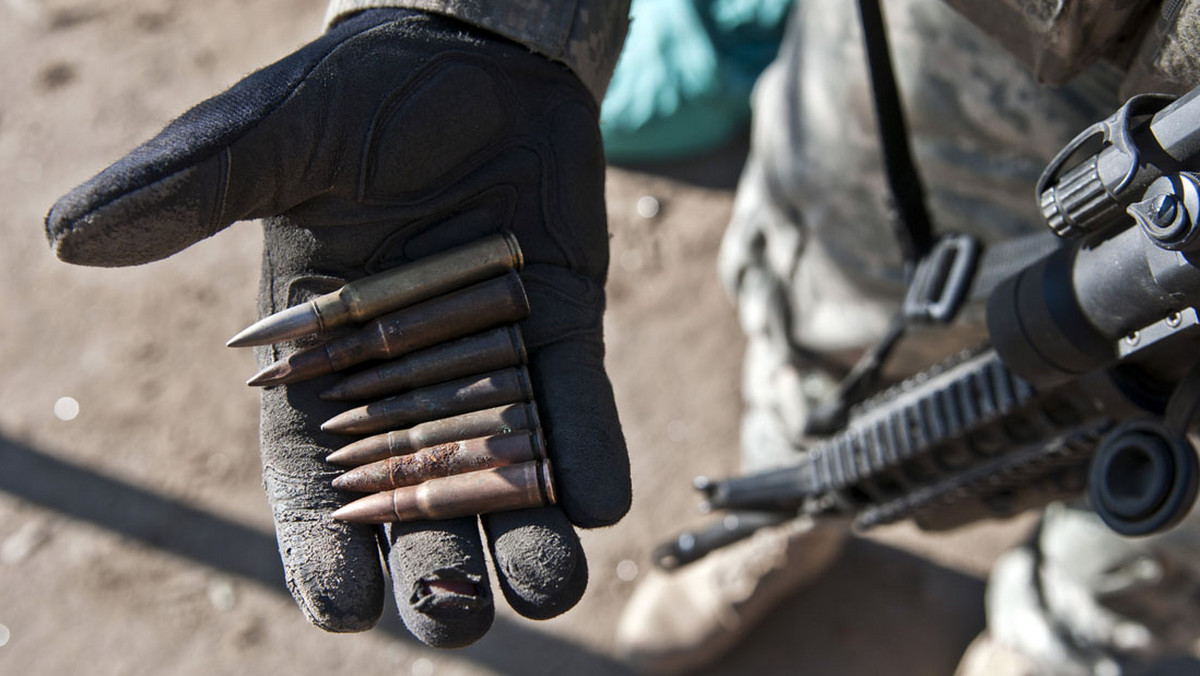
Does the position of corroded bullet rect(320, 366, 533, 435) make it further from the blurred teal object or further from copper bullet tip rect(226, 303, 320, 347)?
the blurred teal object

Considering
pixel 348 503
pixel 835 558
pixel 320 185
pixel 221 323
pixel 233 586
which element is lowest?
pixel 835 558

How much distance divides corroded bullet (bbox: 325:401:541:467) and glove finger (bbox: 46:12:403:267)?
41 centimetres

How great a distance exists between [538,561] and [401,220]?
0.65 meters

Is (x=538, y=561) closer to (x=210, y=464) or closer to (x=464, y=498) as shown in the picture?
(x=464, y=498)

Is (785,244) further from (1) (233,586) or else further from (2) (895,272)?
(1) (233,586)

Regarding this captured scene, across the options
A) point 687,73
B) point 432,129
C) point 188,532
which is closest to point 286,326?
point 432,129

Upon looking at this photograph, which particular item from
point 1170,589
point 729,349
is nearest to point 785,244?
point 729,349

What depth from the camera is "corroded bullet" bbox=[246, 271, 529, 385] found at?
1660 mm

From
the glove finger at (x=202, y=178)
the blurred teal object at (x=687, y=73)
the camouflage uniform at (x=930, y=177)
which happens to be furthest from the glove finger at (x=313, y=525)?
the blurred teal object at (x=687, y=73)

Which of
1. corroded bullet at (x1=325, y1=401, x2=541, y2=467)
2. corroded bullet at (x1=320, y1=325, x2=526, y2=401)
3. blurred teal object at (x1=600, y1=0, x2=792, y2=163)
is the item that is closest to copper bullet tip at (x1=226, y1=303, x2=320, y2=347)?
corroded bullet at (x1=320, y1=325, x2=526, y2=401)

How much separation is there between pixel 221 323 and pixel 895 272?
2.73 metres

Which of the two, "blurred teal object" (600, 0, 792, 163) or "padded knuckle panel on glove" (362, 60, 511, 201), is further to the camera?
"blurred teal object" (600, 0, 792, 163)

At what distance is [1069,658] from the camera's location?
287 centimetres

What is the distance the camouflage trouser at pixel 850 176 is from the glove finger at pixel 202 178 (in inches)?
52.4
